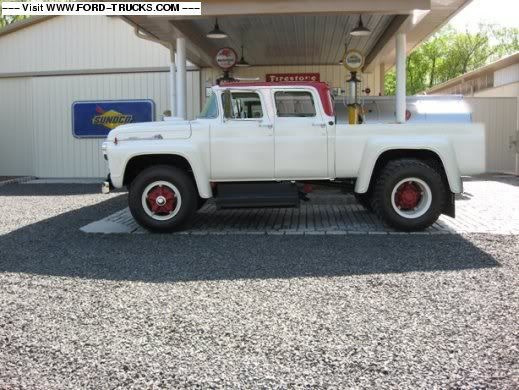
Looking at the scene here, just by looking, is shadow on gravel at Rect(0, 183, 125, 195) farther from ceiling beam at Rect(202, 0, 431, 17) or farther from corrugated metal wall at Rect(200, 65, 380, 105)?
ceiling beam at Rect(202, 0, 431, 17)

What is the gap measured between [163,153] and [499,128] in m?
13.6

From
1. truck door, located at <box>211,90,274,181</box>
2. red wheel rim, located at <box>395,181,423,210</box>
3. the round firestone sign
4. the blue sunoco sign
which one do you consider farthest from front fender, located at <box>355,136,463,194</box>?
the blue sunoco sign

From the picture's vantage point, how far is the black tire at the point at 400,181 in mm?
8188

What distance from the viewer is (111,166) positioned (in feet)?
27.5

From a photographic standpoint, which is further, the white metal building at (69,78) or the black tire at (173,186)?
the white metal building at (69,78)

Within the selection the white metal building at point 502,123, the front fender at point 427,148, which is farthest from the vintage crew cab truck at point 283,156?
the white metal building at point 502,123

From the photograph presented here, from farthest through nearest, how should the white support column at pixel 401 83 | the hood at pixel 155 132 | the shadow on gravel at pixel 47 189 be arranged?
1. the shadow on gravel at pixel 47 189
2. the white support column at pixel 401 83
3. the hood at pixel 155 132

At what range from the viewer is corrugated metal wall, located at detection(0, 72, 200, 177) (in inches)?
664

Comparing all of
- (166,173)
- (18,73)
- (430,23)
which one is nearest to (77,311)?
(166,173)

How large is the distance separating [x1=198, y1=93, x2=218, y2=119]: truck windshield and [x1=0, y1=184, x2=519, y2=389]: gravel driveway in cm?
181

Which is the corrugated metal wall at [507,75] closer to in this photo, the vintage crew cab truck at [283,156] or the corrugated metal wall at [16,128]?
the vintage crew cab truck at [283,156]

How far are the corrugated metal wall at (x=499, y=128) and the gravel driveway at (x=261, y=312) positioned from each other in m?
11.8

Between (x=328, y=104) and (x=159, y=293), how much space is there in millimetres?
4251

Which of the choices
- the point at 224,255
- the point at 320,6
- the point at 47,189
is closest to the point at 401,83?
the point at 320,6
